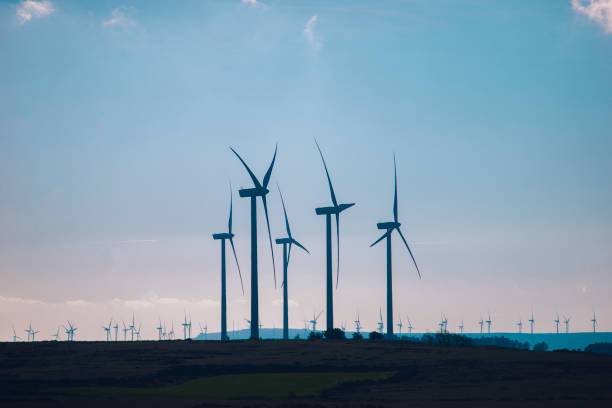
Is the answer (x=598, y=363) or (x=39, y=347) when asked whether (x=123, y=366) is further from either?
(x=598, y=363)

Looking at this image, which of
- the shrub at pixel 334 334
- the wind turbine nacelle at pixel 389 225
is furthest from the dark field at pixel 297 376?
the wind turbine nacelle at pixel 389 225

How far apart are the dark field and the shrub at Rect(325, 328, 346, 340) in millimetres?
20956

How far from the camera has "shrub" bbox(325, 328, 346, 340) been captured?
111750 millimetres

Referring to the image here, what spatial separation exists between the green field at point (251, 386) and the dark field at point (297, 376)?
0.28 feet

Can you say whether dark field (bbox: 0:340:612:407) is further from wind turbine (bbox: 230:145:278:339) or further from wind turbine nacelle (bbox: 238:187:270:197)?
wind turbine nacelle (bbox: 238:187:270:197)

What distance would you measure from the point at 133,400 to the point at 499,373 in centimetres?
3155

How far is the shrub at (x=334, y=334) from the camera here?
367ft

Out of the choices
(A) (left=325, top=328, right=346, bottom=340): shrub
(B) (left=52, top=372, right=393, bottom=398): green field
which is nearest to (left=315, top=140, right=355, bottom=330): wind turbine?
(A) (left=325, top=328, right=346, bottom=340): shrub

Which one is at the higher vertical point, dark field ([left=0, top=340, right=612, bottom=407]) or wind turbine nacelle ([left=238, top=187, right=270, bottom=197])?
wind turbine nacelle ([left=238, top=187, right=270, bottom=197])

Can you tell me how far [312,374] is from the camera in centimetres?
6925

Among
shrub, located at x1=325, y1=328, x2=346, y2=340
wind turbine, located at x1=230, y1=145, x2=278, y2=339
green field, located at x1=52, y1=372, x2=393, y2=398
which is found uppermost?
wind turbine, located at x1=230, y1=145, x2=278, y2=339

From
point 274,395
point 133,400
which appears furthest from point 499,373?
point 133,400

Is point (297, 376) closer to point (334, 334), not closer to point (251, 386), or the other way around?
point (251, 386)

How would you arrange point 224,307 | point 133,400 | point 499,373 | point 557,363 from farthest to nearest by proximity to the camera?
point 224,307 → point 557,363 → point 499,373 → point 133,400
